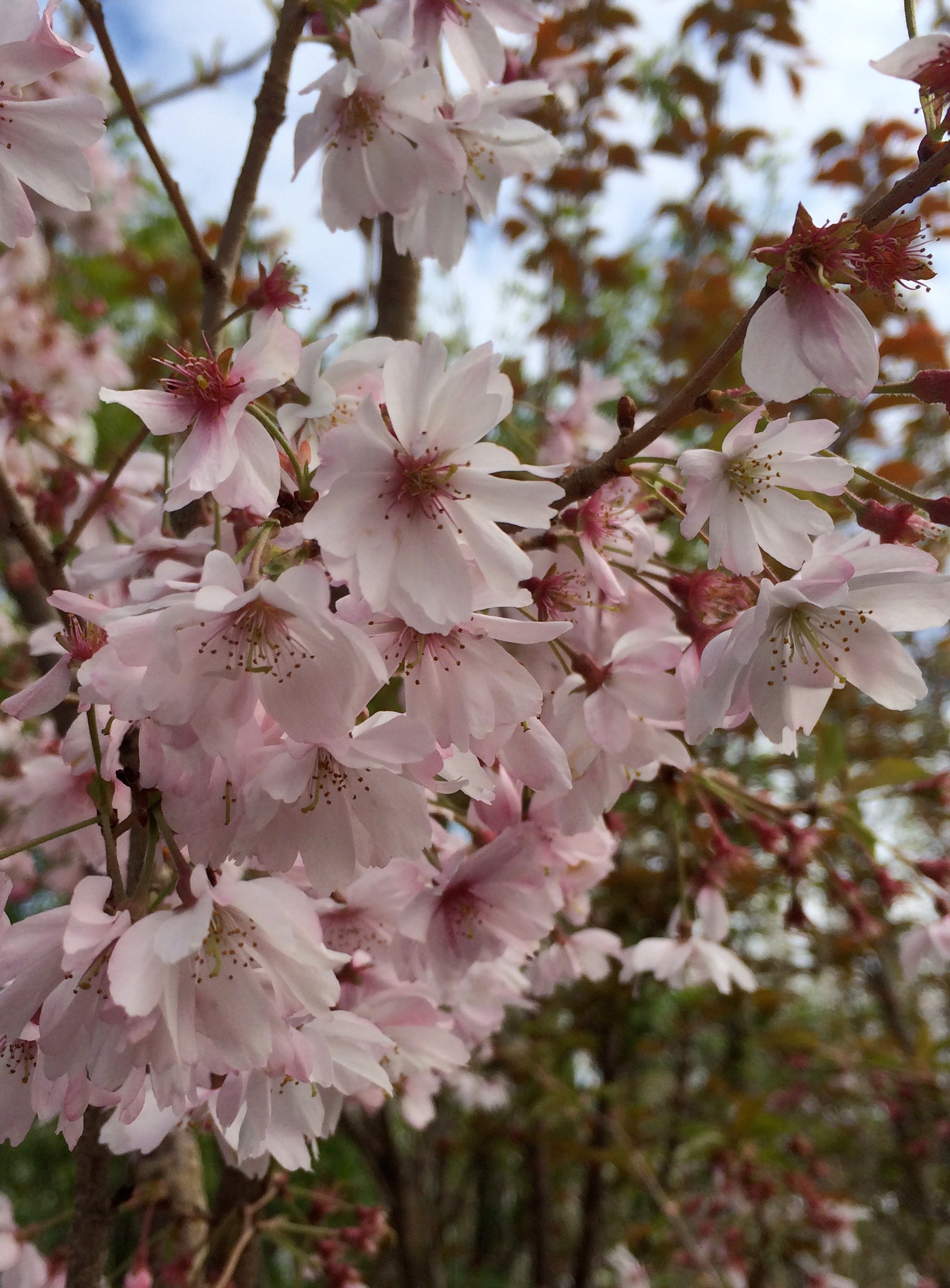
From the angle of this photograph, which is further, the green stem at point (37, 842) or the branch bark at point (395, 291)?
the branch bark at point (395, 291)

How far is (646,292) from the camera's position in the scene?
354cm

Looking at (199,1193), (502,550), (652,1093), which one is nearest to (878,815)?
(652,1093)

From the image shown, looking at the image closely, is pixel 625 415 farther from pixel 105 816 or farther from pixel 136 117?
pixel 136 117

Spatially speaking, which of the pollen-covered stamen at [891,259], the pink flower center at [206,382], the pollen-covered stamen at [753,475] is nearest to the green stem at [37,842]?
the pink flower center at [206,382]

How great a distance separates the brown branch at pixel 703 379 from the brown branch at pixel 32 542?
2.04 feet

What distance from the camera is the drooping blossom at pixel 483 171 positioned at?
100cm

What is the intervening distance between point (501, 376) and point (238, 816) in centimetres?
36

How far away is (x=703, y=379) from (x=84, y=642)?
20.0 inches

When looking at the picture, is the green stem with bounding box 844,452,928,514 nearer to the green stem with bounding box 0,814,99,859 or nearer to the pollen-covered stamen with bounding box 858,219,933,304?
the pollen-covered stamen with bounding box 858,219,933,304

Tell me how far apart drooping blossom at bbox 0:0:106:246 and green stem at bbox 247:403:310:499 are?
0.95ft

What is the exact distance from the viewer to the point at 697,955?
1.29 meters

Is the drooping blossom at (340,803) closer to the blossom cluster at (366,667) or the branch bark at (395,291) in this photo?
the blossom cluster at (366,667)

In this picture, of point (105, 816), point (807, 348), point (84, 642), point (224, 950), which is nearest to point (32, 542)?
point (84, 642)

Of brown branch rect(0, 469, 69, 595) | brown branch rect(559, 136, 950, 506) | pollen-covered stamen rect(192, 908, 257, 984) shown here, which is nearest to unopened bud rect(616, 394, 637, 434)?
brown branch rect(559, 136, 950, 506)
